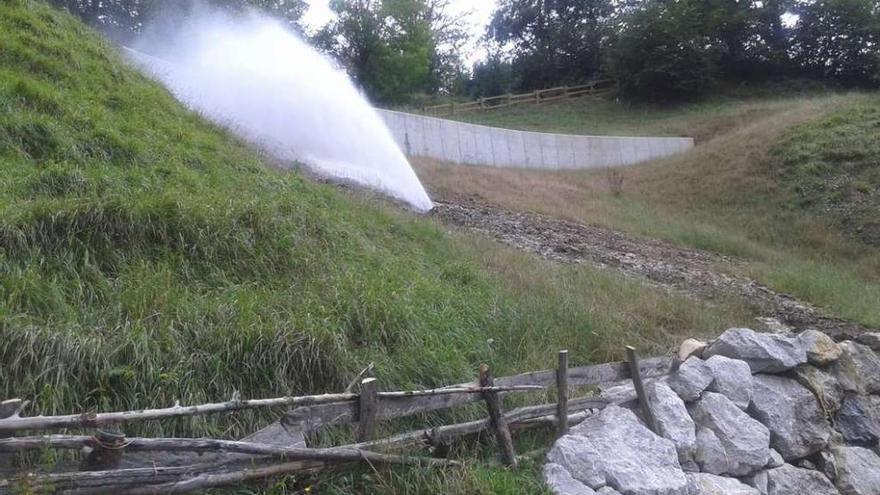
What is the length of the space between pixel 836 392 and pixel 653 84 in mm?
37429

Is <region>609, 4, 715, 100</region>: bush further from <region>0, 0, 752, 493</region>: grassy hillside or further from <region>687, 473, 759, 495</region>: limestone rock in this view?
<region>687, 473, 759, 495</region>: limestone rock

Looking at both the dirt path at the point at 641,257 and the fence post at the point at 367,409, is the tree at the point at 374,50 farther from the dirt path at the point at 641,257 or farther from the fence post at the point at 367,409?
the fence post at the point at 367,409

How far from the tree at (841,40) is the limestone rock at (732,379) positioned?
3974 centimetres

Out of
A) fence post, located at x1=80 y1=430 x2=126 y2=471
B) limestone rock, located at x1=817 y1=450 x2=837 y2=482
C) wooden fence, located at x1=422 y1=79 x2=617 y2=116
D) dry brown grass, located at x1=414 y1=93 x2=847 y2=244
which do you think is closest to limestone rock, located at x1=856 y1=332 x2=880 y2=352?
limestone rock, located at x1=817 y1=450 x2=837 y2=482

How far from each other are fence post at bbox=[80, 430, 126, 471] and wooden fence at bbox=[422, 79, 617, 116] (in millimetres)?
33824

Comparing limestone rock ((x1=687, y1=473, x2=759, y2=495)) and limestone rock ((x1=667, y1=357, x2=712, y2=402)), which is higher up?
limestone rock ((x1=667, y1=357, x2=712, y2=402))

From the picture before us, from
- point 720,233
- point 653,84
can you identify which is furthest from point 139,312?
point 653,84

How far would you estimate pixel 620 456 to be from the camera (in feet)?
19.0

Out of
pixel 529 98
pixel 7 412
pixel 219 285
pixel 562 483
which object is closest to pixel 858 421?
pixel 562 483

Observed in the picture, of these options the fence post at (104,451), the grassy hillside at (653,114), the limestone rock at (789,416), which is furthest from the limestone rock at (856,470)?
the grassy hillside at (653,114)

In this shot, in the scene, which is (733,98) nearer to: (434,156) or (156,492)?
(434,156)

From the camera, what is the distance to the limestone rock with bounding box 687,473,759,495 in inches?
246

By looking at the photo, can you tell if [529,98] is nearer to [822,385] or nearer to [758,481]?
[822,385]

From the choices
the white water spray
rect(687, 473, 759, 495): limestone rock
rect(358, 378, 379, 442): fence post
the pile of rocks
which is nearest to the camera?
rect(358, 378, 379, 442): fence post
